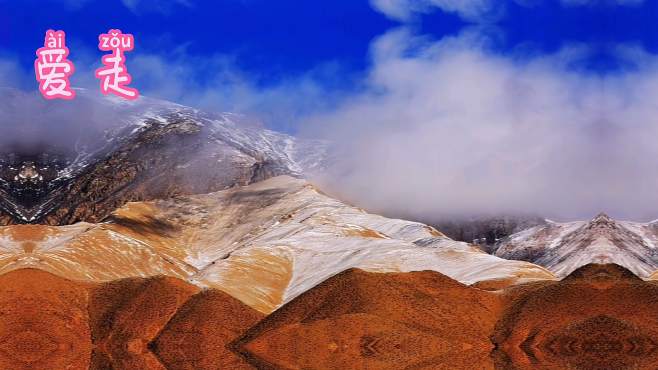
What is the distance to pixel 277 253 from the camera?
161 meters

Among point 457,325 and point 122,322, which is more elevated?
point 122,322

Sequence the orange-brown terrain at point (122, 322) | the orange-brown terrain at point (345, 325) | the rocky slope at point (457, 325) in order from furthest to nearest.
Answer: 1. the rocky slope at point (457, 325)
2. the orange-brown terrain at point (122, 322)
3. the orange-brown terrain at point (345, 325)

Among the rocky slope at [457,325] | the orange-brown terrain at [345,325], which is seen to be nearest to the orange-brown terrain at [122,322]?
the orange-brown terrain at [345,325]

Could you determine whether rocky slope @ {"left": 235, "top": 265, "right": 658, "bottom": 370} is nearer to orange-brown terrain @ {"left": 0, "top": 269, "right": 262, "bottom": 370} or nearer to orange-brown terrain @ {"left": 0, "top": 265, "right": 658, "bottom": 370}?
orange-brown terrain @ {"left": 0, "top": 265, "right": 658, "bottom": 370}

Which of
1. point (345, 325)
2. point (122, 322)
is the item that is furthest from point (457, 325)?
point (122, 322)

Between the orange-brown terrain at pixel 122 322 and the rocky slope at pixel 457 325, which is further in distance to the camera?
the rocky slope at pixel 457 325

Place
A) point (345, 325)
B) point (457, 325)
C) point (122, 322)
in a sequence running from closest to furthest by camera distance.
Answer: point (345, 325)
point (457, 325)
point (122, 322)

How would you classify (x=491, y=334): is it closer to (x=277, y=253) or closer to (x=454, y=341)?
(x=454, y=341)

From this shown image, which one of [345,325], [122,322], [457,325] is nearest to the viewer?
[345,325]

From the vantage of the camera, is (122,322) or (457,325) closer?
(457,325)

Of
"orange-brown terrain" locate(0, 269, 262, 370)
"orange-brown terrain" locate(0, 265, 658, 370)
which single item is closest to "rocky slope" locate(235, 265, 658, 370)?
"orange-brown terrain" locate(0, 265, 658, 370)

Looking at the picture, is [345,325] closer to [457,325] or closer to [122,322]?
[457,325]

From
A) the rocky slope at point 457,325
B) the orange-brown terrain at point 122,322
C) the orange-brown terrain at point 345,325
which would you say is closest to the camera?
the orange-brown terrain at point 345,325

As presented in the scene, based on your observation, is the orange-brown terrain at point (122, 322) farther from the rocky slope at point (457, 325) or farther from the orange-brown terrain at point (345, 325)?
the rocky slope at point (457, 325)
